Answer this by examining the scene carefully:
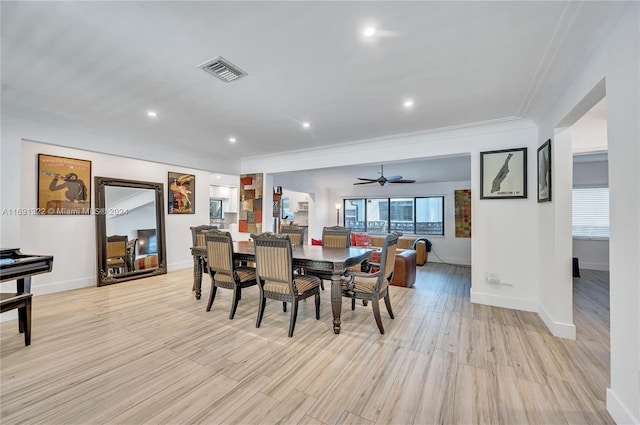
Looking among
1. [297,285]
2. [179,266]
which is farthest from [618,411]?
[179,266]

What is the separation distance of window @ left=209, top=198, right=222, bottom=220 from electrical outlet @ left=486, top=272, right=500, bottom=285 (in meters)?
7.93

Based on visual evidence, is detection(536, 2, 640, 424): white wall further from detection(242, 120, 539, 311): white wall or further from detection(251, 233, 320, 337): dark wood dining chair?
detection(251, 233, 320, 337): dark wood dining chair

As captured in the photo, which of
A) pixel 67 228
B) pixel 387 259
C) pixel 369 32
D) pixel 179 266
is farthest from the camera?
pixel 179 266

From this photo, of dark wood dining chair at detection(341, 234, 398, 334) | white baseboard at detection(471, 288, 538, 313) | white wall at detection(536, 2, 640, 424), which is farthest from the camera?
white baseboard at detection(471, 288, 538, 313)

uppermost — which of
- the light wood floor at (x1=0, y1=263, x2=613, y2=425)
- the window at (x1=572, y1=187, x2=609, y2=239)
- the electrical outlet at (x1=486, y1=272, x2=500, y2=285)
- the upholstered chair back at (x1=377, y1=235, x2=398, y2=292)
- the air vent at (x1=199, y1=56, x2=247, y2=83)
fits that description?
the air vent at (x1=199, y1=56, x2=247, y2=83)

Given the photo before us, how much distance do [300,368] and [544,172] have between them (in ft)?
11.0

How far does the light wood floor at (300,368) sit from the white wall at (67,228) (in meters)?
1.02

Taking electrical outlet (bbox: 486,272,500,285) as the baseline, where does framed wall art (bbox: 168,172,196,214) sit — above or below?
above

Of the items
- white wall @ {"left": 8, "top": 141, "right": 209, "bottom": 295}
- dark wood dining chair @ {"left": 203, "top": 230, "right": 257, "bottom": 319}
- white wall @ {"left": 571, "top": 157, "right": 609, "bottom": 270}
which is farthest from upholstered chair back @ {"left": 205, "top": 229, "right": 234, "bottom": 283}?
white wall @ {"left": 571, "top": 157, "right": 609, "bottom": 270}

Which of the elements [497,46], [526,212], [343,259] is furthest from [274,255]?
[526,212]

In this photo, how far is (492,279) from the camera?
143 inches

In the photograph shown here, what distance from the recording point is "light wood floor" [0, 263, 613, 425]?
1699 millimetres

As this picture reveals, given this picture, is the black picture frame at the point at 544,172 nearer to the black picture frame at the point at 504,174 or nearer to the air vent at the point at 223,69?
the black picture frame at the point at 504,174

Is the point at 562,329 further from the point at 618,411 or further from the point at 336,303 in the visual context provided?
the point at 336,303
